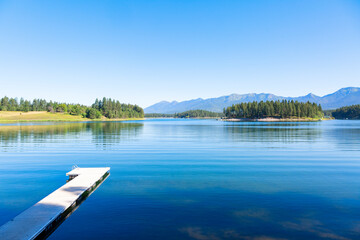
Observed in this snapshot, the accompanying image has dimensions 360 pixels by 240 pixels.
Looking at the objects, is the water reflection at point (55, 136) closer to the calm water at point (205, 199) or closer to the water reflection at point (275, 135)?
the calm water at point (205, 199)

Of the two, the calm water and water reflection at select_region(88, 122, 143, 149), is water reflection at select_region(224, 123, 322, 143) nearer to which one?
water reflection at select_region(88, 122, 143, 149)

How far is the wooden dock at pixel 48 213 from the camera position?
937 centimetres

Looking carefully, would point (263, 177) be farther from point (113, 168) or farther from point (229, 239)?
point (113, 168)

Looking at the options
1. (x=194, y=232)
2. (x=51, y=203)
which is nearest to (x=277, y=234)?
(x=194, y=232)

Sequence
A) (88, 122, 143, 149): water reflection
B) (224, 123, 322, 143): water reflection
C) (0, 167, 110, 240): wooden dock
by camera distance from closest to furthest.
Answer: (0, 167, 110, 240): wooden dock → (88, 122, 143, 149): water reflection → (224, 123, 322, 143): water reflection

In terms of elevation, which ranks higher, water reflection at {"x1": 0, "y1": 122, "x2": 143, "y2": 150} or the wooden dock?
water reflection at {"x1": 0, "y1": 122, "x2": 143, "y2": 150}

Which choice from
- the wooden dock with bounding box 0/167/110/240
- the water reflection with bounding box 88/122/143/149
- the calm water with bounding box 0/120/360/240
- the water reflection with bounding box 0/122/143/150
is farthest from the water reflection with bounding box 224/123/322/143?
the wooden dock with bounding box 0/167/110/240

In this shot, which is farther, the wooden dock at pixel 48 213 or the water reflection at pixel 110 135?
the water reflection at pixel 110 135

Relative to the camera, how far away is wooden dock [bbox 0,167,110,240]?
9367mm

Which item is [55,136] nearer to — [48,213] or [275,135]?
[48,213]

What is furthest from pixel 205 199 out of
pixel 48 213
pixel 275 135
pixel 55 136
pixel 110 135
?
pixel 55 136

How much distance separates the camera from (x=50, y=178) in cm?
1930

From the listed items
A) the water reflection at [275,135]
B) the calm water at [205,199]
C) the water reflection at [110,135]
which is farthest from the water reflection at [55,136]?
the water reflection at [275,135]

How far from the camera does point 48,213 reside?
11164mm
